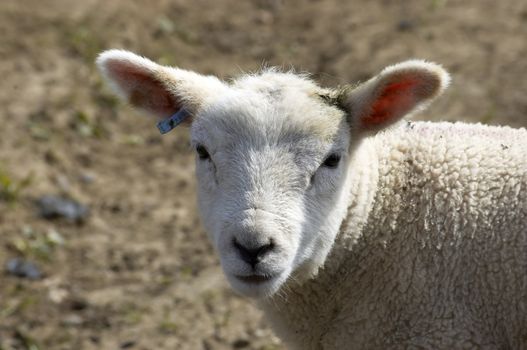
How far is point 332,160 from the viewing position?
4.83m

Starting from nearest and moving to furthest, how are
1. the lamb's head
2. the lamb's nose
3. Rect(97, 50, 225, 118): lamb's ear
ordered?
the lamb's nose, the lamb's head, Rect(97, 50, 225, 118): lamb's ear

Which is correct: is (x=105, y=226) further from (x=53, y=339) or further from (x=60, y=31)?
(x=60, y=31)

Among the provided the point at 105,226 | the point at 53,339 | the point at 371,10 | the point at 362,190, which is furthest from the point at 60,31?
the point at 362,190

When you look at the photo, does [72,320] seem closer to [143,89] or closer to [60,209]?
[60,209]

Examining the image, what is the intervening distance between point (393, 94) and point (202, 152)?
1.07 meters

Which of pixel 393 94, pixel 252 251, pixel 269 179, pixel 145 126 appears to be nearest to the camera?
pixel 252 251

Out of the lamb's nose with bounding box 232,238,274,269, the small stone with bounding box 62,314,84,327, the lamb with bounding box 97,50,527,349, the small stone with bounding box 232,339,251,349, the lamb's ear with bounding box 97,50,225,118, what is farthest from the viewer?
the small stone with bounding box 62,314,84,327

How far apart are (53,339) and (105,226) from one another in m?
1.67

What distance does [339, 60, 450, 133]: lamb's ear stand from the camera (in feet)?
15.7

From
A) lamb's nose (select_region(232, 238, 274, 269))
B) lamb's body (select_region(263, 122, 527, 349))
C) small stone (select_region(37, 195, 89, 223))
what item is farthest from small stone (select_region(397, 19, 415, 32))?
lamb's nose (select_region(232, 238, 274, 269))

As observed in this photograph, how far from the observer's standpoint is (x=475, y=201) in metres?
4.96

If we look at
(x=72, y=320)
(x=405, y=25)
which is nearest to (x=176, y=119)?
(x=72, y=320)

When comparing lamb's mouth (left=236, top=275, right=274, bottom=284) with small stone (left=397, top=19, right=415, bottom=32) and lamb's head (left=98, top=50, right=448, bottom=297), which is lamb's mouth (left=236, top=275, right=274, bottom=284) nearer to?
lamb's head (left=98, top=50, right=448, bottom=297)

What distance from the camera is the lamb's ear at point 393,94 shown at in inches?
189
